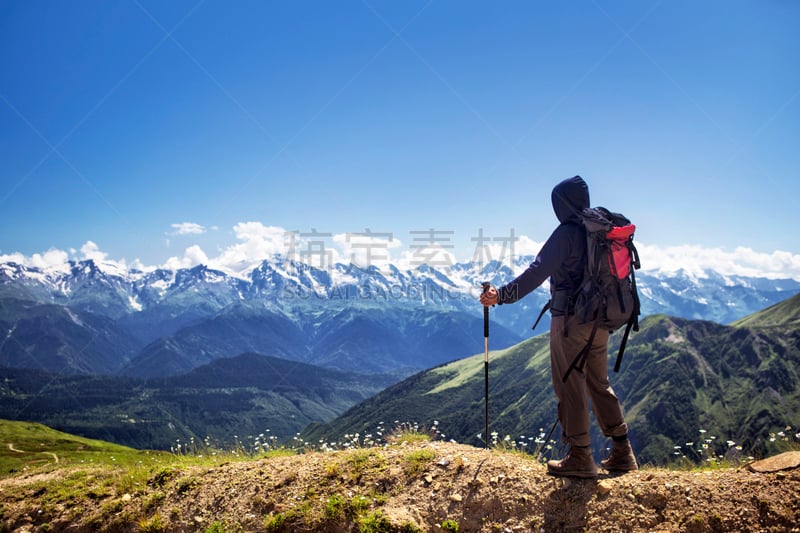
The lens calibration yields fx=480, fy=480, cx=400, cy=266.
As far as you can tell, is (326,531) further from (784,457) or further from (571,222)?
(784,457)

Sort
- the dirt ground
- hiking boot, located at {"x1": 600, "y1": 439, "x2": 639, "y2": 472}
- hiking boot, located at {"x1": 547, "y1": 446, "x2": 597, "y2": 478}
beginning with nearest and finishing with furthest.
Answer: the dirt ground
hiking boot, located at {"x1": 547, "y1": 446, "x2": 597, "y2": 478}
hiking boot, located at {"x1": 600, "y1": 439, "x2": 639, "y2": 472}

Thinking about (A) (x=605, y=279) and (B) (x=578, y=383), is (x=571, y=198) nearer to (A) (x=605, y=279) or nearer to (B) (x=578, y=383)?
(A) (x=605, y=279)

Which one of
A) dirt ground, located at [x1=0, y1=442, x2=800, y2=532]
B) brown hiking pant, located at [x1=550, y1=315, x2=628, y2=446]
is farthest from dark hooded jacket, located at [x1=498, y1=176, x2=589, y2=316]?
dirt ground, located at [x1=0, y1=442, x2=800, y2=532]

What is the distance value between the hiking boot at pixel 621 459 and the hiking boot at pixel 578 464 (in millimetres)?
633

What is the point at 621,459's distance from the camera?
802cm

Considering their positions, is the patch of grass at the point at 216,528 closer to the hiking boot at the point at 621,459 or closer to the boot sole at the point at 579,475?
the boot sole at the point at 579,475

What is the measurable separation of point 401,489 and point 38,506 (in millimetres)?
7733

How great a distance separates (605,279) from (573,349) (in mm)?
1199

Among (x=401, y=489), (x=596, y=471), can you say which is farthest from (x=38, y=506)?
(x=596, y=471)

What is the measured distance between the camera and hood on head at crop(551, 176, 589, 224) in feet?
26.4

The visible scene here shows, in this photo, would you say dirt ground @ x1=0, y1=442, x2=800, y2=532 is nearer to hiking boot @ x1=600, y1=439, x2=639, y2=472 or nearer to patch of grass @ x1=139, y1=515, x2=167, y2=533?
patch of grass @ x1=139, y1=515, x2=167, y2=533

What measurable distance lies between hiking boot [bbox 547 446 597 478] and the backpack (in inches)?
50.8

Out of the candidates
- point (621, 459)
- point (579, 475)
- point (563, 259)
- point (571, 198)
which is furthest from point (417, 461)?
point (571, 198)

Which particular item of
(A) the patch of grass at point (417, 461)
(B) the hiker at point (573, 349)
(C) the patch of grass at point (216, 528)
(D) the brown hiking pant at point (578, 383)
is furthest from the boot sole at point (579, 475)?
(C) the patch of grass at point (216, 528)
